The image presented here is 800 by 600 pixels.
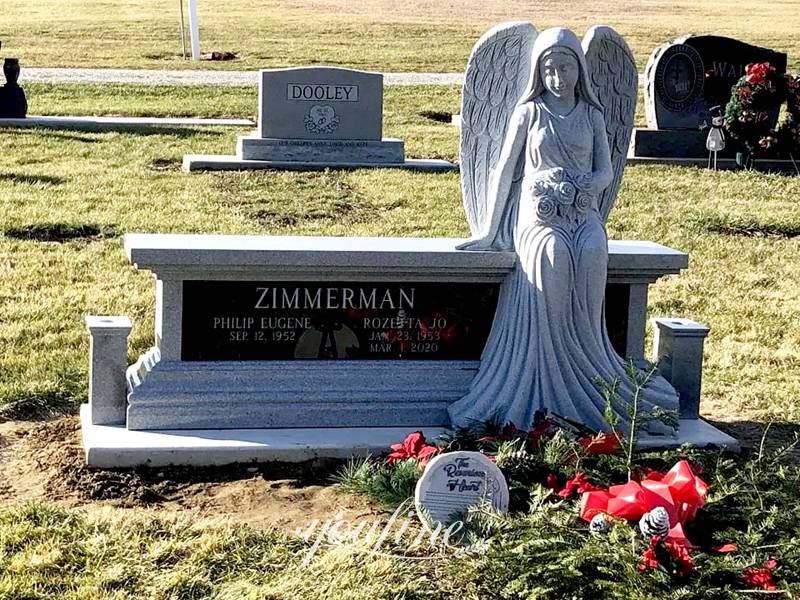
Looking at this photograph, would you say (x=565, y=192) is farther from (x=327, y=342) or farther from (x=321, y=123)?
(x=321, y=123)

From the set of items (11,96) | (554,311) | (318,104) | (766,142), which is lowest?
(554,311)

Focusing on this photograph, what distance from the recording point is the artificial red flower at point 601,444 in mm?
5742

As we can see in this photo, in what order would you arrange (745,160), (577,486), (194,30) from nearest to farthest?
(577,486) < (745,160) < (194,30)

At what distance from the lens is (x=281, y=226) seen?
40.5 ft

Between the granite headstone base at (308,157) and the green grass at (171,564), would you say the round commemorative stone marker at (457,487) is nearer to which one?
the green grass at (171,564)

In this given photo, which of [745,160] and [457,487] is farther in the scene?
[745,160]

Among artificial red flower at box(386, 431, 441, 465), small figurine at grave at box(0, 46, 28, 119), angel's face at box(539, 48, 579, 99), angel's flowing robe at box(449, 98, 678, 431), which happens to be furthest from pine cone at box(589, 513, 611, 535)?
small figurine at grave at box(0, 46, 28, 119)

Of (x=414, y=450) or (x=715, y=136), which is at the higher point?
(x=715, y=136)

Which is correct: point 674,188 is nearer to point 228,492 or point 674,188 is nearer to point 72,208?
point 72,208

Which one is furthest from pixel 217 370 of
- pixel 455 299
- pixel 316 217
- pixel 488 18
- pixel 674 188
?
pixel 488 18

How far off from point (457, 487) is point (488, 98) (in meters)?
2.35

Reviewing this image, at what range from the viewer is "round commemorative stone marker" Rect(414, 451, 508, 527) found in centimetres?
520

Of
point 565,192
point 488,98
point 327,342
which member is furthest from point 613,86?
point 327,342

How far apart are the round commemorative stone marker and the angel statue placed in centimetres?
106
